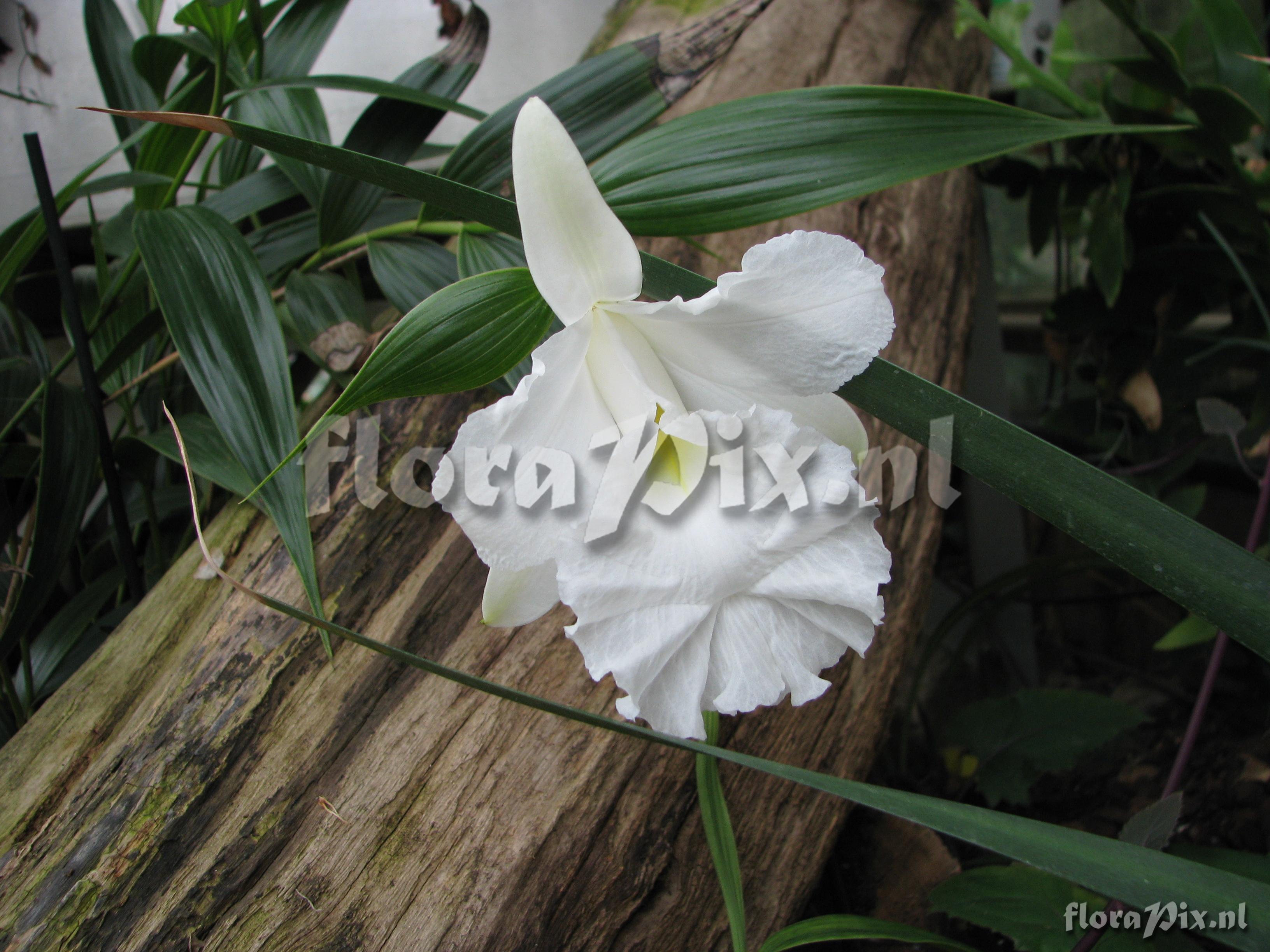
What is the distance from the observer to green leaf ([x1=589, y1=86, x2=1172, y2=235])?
515mm

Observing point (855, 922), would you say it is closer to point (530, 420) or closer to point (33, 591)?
point (530, 420)

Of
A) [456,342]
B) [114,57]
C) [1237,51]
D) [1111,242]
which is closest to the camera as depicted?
[456,342]

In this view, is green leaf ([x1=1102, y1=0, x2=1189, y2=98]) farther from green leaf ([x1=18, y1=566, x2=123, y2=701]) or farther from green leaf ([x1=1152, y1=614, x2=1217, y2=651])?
green leaf ([x1=18, y1=566, x2=123, y2=701])

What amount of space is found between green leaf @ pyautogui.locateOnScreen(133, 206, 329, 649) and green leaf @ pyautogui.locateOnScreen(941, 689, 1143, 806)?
0.81 meters

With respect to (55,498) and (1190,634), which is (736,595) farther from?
(1190,634)

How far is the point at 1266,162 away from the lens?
1089mm

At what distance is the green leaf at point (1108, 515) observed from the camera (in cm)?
34

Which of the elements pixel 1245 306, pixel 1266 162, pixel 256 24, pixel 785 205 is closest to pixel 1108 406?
pixel 1245 306

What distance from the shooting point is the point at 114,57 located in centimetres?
89

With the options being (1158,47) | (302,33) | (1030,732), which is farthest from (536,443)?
(1158,47)

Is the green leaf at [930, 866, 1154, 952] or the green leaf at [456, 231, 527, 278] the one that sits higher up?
the green leaf at [456, 231, 527, 278]

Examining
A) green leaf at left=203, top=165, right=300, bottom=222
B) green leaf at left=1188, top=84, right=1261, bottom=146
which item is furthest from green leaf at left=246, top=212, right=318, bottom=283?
green leaf at left=1188, top=84, right=1261, bottom=146

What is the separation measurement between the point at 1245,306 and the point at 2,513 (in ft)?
5.94

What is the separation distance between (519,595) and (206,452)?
410 mm
